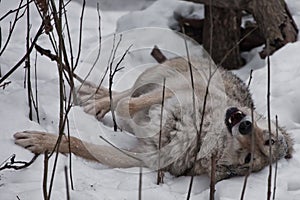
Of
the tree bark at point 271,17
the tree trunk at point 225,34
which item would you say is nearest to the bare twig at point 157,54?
the tree trunk at point 225,34

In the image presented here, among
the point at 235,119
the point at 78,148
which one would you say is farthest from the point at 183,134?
the point at 78,148

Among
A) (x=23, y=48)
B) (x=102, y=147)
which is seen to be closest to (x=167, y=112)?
(x=102, y=147)

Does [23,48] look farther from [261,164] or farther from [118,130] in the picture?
[261,164]

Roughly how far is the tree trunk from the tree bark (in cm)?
27

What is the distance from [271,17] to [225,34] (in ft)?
1.87

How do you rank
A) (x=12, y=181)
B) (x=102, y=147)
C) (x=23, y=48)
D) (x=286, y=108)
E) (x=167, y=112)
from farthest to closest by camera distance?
1. (x=23, y=48)
2. (x=286, y=108)
3. (x=167, y=112)
4. (x=102, y=147)
5. (x=12, y=181)

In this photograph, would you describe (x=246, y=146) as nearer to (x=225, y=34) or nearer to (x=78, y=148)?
(x=78, y=148)

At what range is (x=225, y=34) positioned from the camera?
242 inches

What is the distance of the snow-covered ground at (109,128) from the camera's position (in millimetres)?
3369

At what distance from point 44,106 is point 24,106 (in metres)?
0.21

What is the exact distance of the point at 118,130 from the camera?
4422 mm

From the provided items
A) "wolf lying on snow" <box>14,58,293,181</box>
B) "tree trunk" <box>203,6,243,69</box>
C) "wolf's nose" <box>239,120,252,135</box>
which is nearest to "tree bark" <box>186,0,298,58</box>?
"tree trunk" <box>203,6,243,69</box>

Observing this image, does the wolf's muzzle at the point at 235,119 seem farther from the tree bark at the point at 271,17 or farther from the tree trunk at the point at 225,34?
the tree trunk at the point at 225,34

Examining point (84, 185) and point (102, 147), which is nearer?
point (84, 185)
